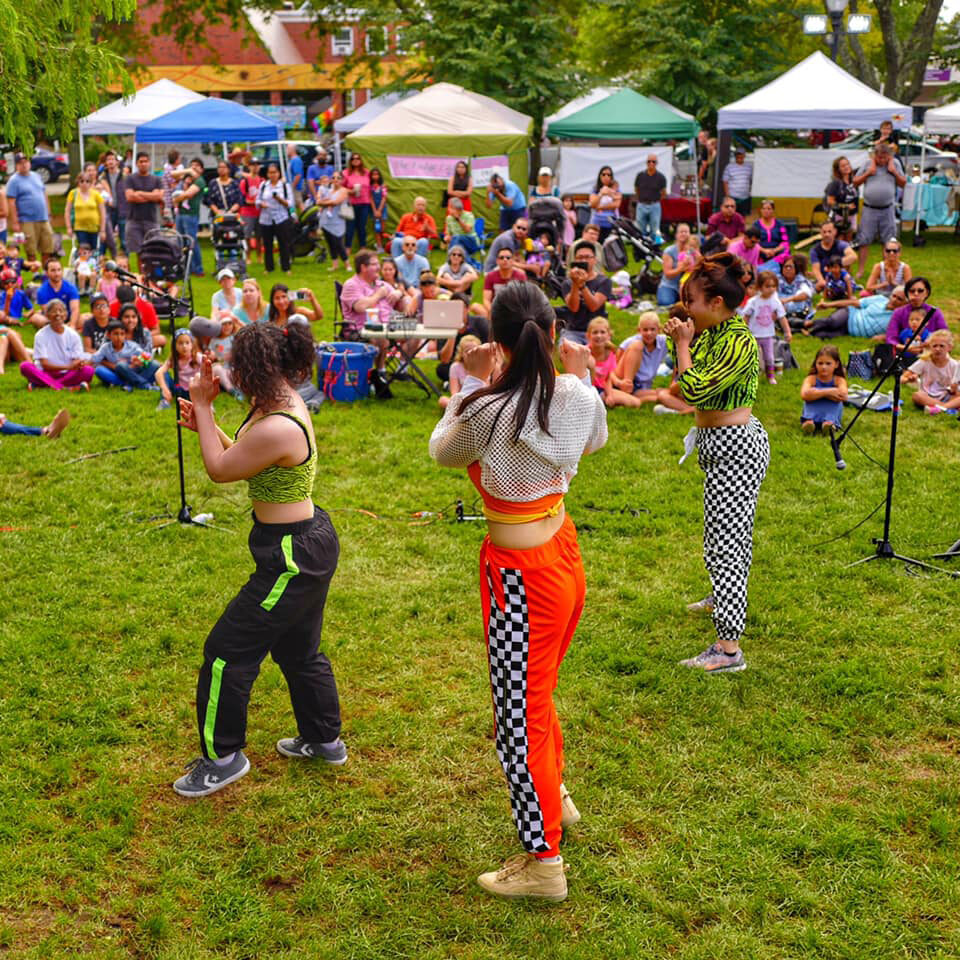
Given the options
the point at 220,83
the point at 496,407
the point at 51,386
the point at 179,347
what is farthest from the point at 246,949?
the point at 220,83

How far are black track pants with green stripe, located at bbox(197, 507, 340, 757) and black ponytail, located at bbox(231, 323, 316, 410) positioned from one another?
1.63 feet

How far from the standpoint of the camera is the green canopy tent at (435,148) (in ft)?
63.6

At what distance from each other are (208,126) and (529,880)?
16.7m

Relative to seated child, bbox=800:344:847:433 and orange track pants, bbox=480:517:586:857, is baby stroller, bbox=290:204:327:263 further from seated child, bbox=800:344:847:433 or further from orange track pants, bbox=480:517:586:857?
orange track pants, bbox=480:517:586:857

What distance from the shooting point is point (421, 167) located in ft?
64.0

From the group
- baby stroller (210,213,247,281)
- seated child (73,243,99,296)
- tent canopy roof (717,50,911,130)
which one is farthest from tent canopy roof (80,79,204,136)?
tent canopy roof (717,50,911,130)

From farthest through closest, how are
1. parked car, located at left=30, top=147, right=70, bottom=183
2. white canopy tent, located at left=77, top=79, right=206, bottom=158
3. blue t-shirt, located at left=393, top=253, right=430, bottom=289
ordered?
parked car, located at left=30, top=147, right=70, bottom=183
white canopy tent, located at left=77, top=79, right=206, bottom=158
blue t-shirt, located at left=393, top=253, right=430, bottom=289

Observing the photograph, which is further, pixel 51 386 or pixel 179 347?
pixel 51 386

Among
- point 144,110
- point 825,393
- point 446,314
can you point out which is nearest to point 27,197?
point 144,110

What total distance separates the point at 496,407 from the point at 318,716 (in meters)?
1.75

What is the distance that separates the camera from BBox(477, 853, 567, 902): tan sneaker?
12.5 feet

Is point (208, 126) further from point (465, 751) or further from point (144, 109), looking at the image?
point (465, 751)

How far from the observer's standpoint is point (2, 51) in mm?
5879

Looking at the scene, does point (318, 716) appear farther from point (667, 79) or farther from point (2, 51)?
point (667, 79)
